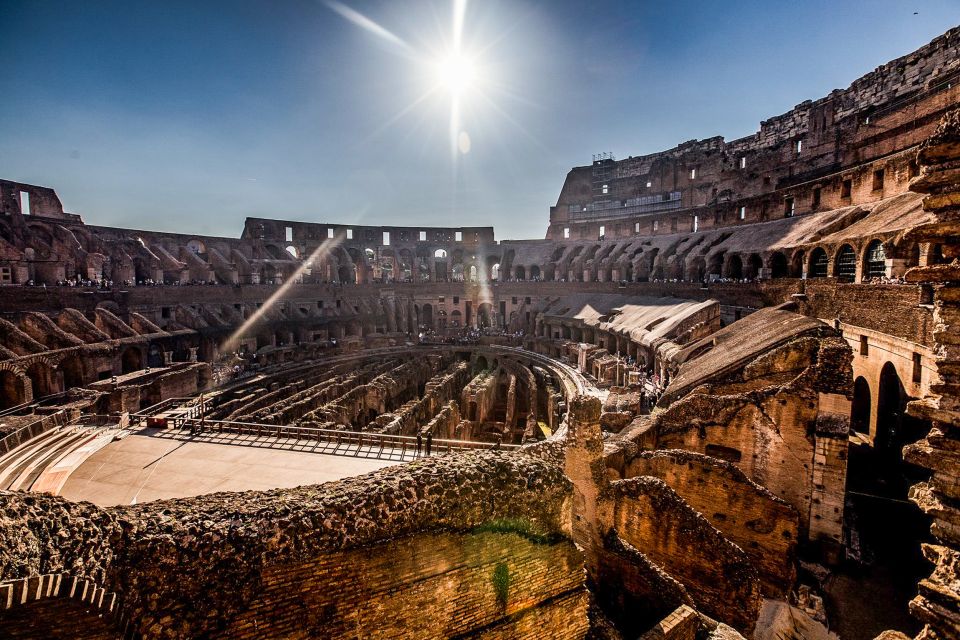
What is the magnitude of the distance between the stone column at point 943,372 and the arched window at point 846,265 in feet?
46.2

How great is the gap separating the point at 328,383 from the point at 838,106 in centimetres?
3251

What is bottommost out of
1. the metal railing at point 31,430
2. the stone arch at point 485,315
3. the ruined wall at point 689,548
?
the ruined wall at point 689,548

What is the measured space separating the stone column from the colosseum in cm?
3

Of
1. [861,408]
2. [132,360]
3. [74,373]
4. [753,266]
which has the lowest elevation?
[861,408]

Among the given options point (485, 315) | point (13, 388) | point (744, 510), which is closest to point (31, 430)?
point (13, 388)

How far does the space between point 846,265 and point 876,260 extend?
6.65 feet

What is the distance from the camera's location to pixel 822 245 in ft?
57.3

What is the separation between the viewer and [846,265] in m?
16.4

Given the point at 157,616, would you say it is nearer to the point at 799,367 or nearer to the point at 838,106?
the point at 799,367

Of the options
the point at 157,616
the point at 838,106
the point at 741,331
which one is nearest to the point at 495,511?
the point at 157,616

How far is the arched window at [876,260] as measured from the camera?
554 inches

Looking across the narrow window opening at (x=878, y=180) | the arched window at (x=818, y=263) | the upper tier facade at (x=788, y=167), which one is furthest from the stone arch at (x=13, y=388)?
the narrow window opening at (x=878, y=180)

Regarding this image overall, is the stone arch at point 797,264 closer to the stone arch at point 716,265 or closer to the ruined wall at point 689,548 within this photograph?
the stone arch at point 716,265

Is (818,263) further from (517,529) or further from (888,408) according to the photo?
(517,529)
